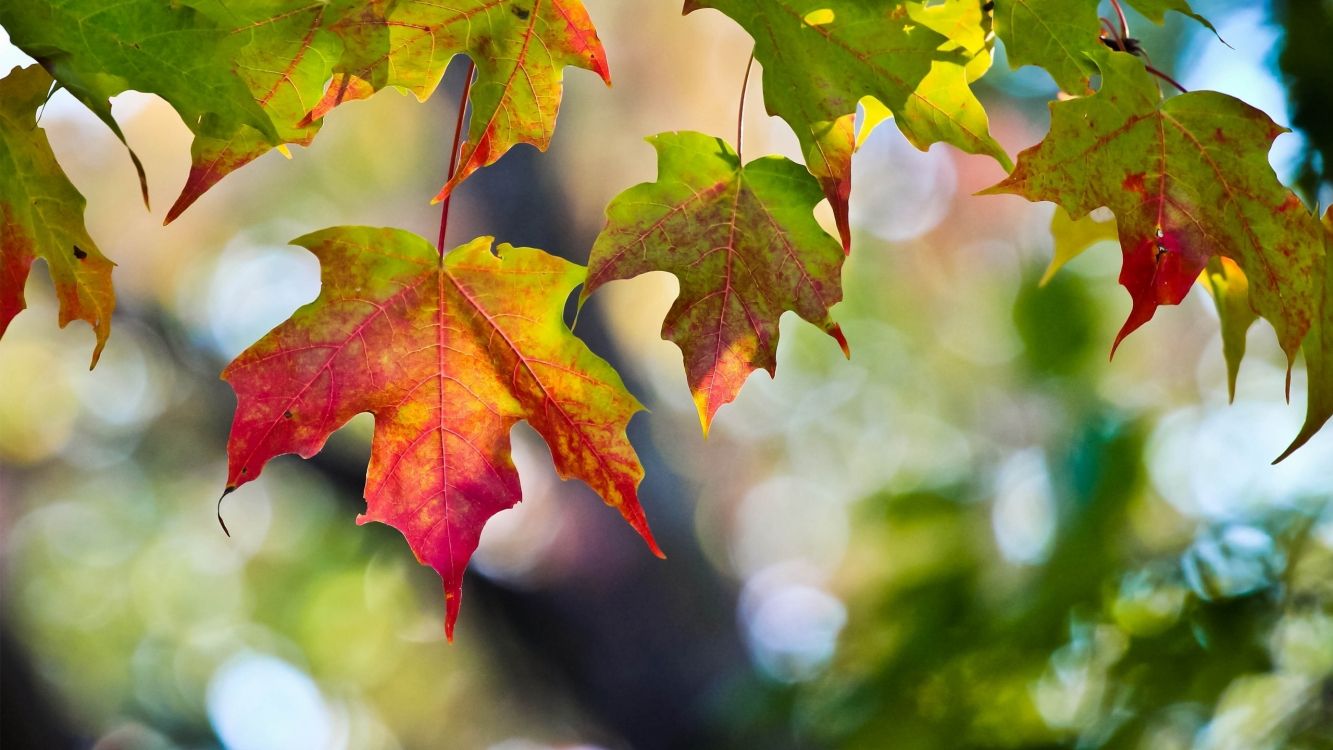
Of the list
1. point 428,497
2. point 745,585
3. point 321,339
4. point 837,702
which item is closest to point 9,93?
point 321,339

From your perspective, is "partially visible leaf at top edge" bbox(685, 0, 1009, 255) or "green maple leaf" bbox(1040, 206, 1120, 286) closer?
"partially visible leaf at top edge" bbox(685, 0, 1009, 255)

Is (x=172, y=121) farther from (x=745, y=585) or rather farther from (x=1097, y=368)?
(x=1097, y=368)

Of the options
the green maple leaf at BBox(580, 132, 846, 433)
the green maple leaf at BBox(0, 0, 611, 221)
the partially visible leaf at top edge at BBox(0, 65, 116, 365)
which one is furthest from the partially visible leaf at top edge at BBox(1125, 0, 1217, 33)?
the partially visible leaf at top edge at BBox(0, 65, 116, 365)

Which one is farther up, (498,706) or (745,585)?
(745,585)

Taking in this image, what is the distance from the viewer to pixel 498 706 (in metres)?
3.04

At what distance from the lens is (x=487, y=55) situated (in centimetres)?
54

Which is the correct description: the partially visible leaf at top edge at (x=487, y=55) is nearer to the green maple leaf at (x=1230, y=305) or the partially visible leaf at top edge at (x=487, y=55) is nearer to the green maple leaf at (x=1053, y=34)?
the green maple leaf at (x=1053, y=34)

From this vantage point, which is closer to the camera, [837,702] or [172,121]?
[837,702]

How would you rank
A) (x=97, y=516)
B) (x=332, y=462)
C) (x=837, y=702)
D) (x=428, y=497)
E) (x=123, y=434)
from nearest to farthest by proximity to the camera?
1. (x=428, y=497)
2. (x=837, y=702)
3. (x=332, y=462)
4. (x=123, y=434)
5. (x=97, y=516)

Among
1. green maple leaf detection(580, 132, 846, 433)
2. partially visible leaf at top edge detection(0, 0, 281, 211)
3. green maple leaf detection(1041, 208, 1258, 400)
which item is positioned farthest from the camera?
green maple leaf detection(1041, 208, 1258, 400)

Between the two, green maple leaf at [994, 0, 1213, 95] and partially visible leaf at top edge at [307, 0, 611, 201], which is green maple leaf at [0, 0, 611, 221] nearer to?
partially visible leaf at top edge at [307, 0, 611, 201]

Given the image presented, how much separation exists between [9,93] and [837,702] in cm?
139

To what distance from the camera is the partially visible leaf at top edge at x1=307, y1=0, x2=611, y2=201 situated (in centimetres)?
53

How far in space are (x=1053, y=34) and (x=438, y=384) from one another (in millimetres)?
448
